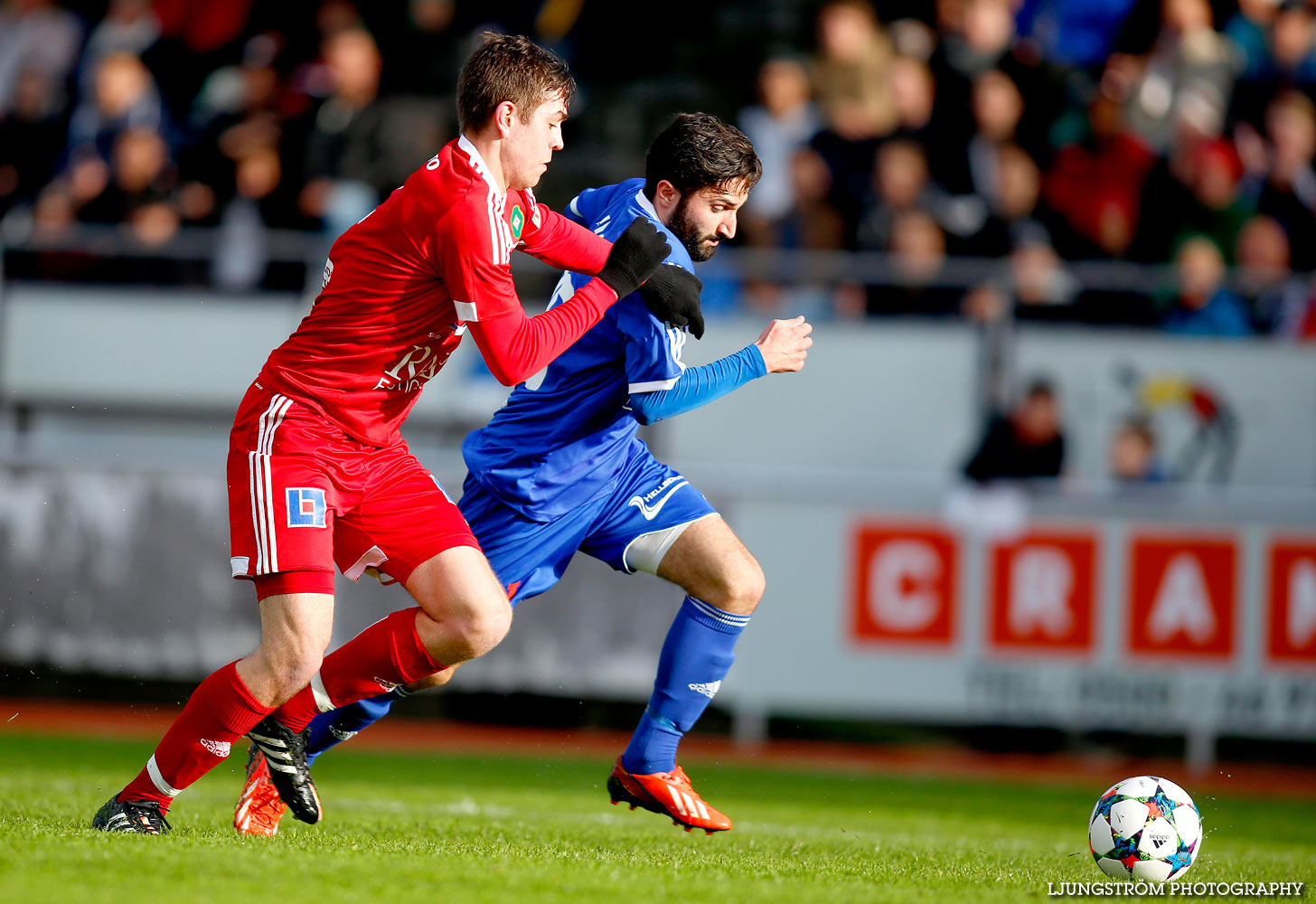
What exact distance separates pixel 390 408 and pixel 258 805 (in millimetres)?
1433

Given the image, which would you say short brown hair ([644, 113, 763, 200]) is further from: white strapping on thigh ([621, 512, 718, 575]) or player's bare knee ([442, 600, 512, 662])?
player's bare knee ([442, 600, 512, 662])

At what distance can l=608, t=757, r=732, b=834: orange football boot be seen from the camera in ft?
17.7

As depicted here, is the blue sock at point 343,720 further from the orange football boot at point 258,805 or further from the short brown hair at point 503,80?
the short brown hair at point 503,80

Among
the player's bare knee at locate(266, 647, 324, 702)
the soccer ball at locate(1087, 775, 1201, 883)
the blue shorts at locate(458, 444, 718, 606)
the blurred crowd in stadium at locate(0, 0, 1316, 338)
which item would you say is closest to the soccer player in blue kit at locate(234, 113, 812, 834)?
the blue shorts at locate(458, 444, 718, 606)

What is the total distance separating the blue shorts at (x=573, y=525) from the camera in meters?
5.40

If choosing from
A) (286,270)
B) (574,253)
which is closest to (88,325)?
(286,270)

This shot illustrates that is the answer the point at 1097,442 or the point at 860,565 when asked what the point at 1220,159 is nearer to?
the point at 1097,442

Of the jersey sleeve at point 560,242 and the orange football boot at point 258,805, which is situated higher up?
the jersey sleeve at point 560,242

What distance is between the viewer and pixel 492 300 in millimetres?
4504

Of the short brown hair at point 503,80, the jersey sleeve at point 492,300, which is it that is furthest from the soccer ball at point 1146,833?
the short brown hair at point 503,80

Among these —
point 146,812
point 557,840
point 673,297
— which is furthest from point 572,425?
point 146,812

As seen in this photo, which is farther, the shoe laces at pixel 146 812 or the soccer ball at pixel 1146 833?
the soccer ball at pixel 1146 833

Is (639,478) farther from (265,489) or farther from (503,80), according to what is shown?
(503,80)

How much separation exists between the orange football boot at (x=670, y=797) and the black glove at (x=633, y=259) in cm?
173
